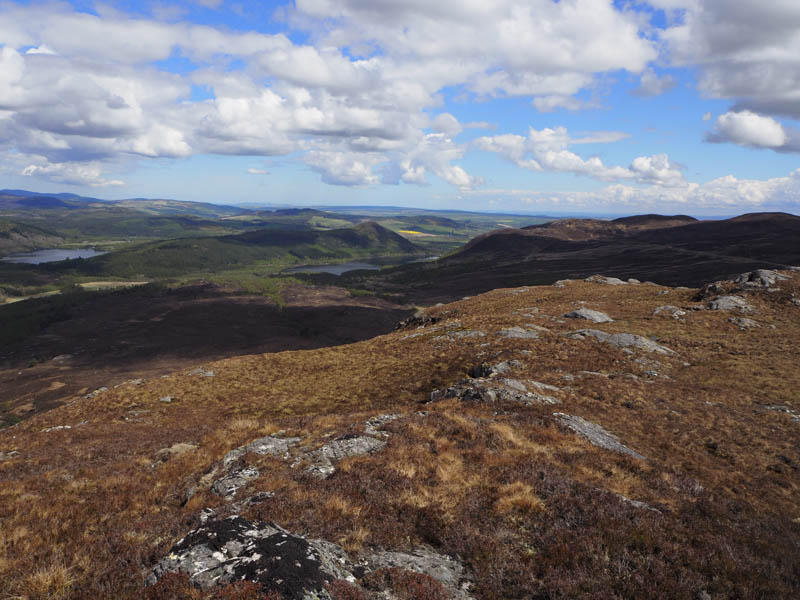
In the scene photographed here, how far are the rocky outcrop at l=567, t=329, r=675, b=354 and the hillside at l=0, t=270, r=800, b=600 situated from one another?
0.94 metres

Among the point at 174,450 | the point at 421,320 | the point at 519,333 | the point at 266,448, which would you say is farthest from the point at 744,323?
the point at 174,450

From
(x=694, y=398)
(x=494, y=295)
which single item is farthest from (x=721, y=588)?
(x=494, y=295)

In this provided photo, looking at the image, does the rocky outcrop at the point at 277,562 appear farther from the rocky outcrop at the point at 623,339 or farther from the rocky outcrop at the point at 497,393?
the rocky outcrop at the point at 623,339

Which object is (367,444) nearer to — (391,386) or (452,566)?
(452,566)

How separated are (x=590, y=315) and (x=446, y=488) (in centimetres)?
4001

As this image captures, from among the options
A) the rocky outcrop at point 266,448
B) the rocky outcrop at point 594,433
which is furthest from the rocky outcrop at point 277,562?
the rocky outcrop at point 594,433

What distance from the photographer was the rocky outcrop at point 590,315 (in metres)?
45.8

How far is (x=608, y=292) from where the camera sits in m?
63.6

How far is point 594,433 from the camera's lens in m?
19.4

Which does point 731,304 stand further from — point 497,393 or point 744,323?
point 497,393

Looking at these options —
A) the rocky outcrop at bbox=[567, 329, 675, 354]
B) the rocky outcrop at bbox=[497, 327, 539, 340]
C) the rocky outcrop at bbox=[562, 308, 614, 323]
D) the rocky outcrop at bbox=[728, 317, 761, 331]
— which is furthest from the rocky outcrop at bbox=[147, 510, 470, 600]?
the rocky outcrop at bbox=[728, 317, 761, 331]

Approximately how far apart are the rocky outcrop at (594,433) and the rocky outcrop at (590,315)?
27.9m

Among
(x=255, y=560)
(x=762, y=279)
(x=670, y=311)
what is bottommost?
(x=255, y=560)

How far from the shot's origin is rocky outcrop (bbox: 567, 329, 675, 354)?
35281 millimetres
